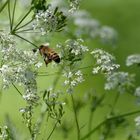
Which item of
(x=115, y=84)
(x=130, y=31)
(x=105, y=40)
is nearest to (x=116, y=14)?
(x=130, y=31)

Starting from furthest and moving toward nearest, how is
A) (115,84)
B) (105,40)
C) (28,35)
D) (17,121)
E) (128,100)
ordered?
(128,100)
(17,121)
(105,40)
(28,35)
(115,84)

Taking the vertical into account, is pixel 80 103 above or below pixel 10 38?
below

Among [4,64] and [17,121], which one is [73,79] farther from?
[17,121]

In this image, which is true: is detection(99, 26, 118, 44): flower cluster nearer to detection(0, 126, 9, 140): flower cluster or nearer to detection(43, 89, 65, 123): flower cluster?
detection(43, 89, 65, 123): flower cluster

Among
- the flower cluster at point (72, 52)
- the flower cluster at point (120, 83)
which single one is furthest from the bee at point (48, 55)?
the flower cluster at point (120, 83)

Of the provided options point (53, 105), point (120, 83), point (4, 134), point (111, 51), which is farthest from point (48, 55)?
point (111, 51)

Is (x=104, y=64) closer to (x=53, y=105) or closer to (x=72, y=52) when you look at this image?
(x=72, y=52)
